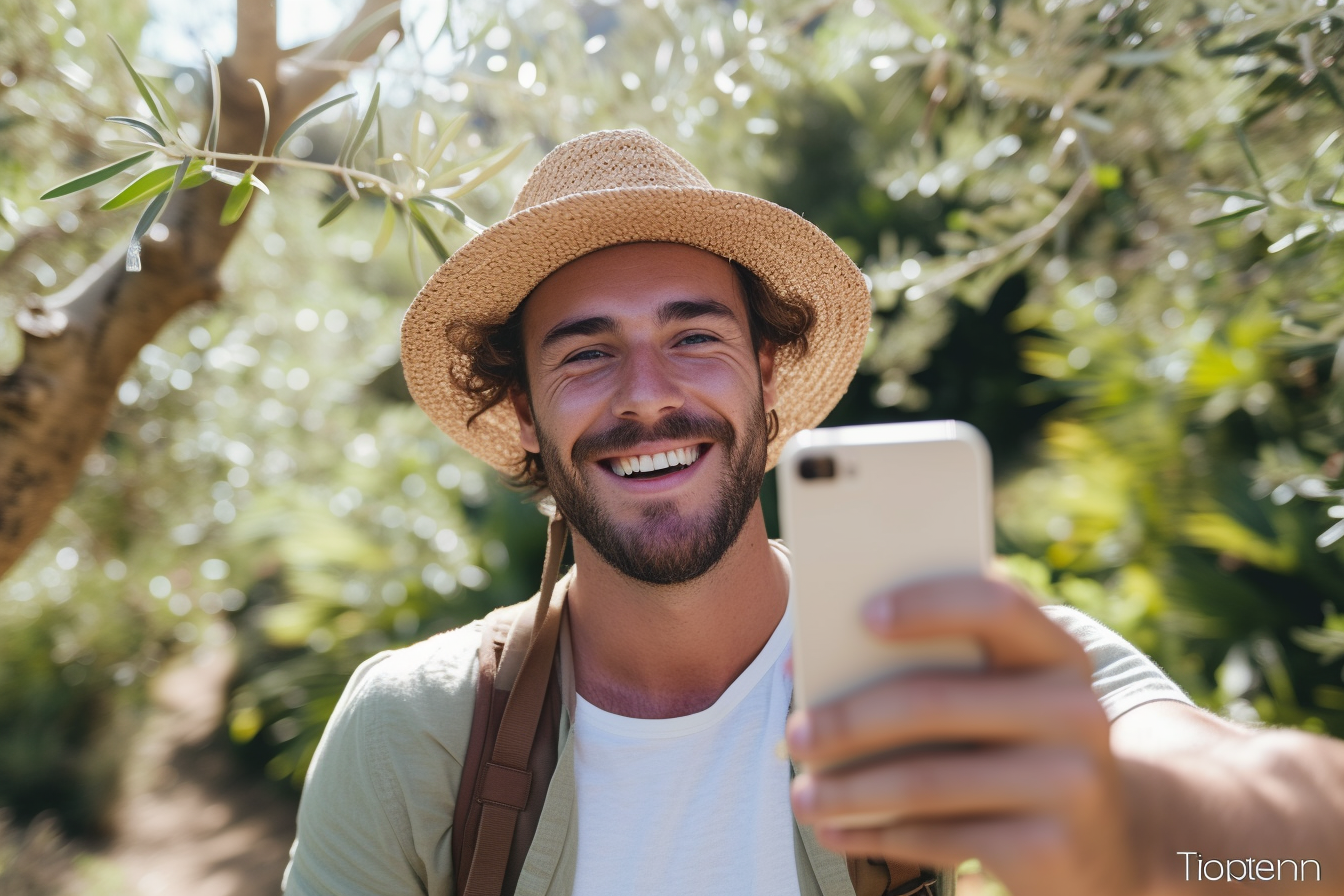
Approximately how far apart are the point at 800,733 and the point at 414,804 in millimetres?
1129

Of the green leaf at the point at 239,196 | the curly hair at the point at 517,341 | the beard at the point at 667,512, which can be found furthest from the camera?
the curly hair at the point at 517,341

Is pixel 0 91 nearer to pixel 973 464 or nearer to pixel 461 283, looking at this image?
pixel 461 283

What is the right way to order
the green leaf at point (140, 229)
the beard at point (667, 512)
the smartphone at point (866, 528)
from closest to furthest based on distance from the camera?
the smartphone at point (866, 528) → the green leaf at point (140, 229) → the beard at point (667, 512)

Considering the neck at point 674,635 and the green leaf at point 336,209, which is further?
the neck at point 674,635

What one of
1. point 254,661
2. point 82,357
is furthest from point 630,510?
point 254,661

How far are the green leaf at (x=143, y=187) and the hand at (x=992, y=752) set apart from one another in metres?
1.29

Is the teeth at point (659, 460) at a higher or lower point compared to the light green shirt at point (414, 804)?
higher

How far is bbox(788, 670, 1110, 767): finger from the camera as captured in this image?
27.4 inches

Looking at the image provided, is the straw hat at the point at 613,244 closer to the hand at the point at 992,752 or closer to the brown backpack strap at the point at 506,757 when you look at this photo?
the brown backpack strap at the point at 506,757

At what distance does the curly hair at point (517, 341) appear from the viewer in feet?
7.04

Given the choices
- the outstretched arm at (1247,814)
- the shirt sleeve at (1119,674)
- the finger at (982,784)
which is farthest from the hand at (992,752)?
the shirt sleeve at (1119,674)

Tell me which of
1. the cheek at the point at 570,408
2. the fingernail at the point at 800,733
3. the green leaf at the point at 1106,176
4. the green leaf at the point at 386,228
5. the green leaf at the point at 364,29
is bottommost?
the fingernail at the point at 800,733

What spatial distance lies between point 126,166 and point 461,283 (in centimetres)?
65

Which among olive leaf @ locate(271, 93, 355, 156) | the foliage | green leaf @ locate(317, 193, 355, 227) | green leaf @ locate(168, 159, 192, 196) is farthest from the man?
the foliage
